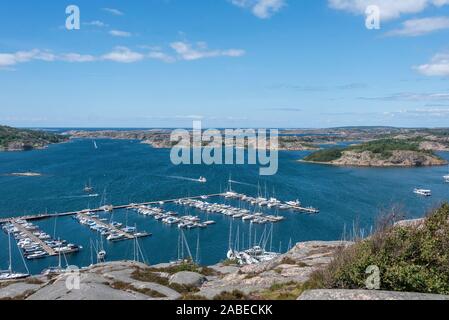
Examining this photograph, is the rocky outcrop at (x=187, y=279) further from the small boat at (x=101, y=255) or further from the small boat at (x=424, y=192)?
the small boat at (x=424, y=192)

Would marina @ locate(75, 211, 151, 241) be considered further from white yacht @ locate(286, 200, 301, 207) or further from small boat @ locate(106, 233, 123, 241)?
white yacht @ locate(286, 200, 301, 207)

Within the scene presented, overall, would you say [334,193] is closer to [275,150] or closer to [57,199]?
[57,199]

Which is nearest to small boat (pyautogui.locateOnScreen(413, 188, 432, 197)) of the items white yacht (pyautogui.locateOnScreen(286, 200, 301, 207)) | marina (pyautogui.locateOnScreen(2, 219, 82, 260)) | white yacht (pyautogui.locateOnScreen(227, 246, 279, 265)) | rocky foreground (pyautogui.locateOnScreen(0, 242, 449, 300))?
white yacht (pyautogui.locateOnScreen(286, 200, 301, 207))

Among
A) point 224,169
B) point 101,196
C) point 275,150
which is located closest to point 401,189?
point 224,169

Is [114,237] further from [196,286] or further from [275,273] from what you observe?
[275,273]
